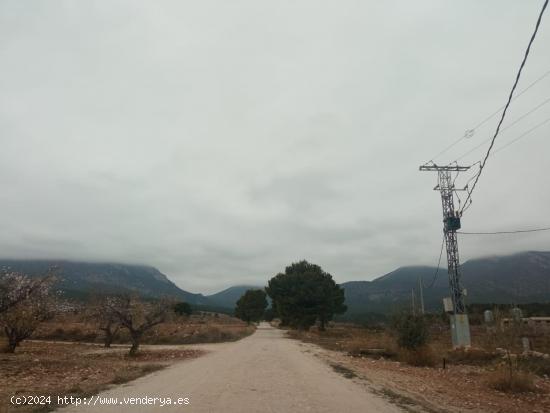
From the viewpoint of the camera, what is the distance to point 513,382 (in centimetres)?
1447

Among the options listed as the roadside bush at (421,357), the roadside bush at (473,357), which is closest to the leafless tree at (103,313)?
the roadside bush at (421,357)

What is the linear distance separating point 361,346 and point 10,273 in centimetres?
2132

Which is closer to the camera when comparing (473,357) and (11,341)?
(473,357)

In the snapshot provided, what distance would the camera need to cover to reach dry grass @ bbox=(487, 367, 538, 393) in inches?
566

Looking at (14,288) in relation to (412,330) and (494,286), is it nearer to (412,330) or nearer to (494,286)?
(412,330)

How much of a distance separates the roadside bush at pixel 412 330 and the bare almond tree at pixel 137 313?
13.4 m

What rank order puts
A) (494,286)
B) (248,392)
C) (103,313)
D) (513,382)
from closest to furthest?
(248,392) < (513,382) < (103,313) < (494,286)

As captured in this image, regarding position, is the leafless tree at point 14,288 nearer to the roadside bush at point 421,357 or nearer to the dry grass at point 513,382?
the roadside bush at point 421,357

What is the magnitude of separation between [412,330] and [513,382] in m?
8.47

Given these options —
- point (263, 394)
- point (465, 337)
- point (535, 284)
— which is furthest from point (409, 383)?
point (535, 284)

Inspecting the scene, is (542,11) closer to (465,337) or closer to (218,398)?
(218,398)

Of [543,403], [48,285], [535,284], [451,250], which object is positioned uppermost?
[535,284]

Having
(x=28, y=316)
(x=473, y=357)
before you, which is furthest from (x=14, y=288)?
(x=473, y=357)

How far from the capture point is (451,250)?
30062 mm
